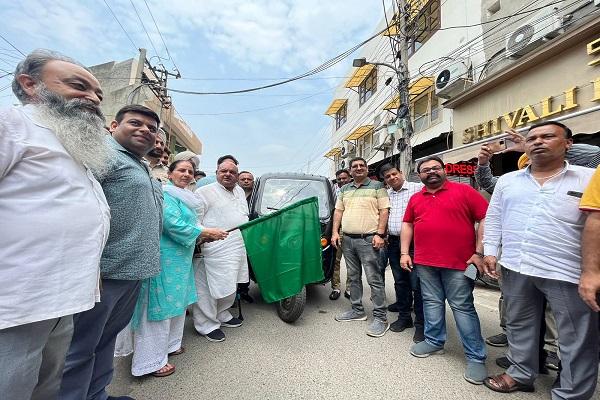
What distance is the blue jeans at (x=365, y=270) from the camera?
335cm

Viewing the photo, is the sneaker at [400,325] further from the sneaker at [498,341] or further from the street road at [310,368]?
the sneaker at [498,341]

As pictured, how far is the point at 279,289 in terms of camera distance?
10.7ft

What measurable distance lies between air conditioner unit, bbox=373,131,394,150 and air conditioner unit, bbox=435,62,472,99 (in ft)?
13.3

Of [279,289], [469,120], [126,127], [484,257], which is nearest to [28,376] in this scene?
[126,127]

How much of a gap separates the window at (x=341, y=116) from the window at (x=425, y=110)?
10.1 m

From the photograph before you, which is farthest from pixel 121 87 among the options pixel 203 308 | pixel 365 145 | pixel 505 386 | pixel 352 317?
pixel 505 386

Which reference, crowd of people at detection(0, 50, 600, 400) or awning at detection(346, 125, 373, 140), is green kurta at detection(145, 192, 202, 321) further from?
awning at detection(346, 125, 373, 140)

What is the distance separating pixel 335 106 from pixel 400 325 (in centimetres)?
2263

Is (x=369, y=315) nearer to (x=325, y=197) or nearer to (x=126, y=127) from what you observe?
(x=325, y=197)

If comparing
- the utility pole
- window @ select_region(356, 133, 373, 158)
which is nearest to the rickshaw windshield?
the utility pole

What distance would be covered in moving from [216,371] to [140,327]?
682 millimetres

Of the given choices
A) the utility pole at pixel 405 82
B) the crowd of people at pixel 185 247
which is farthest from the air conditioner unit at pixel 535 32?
the crowd of people at pixel 185 247

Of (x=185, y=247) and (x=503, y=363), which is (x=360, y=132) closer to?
(x=503, y=363)

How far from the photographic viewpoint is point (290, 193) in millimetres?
4605
